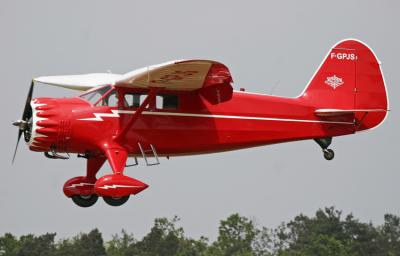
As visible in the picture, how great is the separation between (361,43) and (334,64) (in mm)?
812

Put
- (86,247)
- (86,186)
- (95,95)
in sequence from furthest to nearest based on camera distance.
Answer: (86,247)
(86,186)
(95,95)

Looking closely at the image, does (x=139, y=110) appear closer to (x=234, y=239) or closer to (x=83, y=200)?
(x=83, y=200)

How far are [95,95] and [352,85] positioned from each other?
6068 millimetres

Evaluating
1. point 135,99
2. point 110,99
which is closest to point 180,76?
point 135,99

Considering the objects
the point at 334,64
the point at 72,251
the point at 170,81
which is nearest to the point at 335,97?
the point at 334,64

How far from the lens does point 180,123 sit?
21.7m

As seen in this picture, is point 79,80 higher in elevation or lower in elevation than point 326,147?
higher

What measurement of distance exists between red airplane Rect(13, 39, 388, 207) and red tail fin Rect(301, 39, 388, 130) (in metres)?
0.03

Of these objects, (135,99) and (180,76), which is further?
(135,99)

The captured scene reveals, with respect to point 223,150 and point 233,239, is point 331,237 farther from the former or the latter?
point 223,150

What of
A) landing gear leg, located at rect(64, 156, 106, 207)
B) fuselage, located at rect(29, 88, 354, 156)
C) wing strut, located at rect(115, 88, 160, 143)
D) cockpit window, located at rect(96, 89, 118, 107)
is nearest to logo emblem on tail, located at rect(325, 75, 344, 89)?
fuselage, located at rect(29, 88, 354, 156)

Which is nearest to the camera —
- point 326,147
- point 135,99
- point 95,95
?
point 135,99

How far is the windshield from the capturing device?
70.4 feet

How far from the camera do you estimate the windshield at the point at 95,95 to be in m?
21.5
